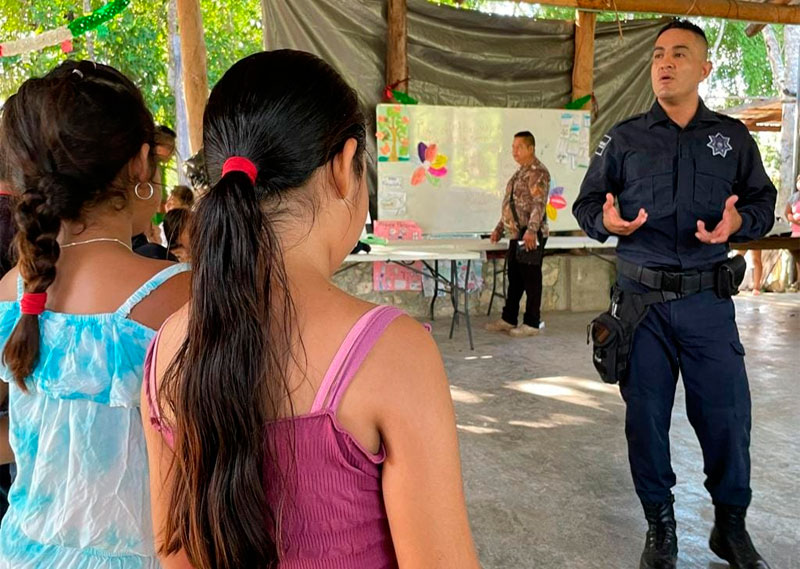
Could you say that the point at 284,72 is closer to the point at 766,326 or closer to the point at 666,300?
the point at 666,300

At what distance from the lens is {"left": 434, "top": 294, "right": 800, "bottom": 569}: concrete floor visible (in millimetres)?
2391

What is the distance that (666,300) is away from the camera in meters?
2.24

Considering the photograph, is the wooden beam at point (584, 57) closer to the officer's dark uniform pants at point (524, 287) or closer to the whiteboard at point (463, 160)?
the whiteboard at point (463, 160)

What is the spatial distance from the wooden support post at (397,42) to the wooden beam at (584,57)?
1.88 m

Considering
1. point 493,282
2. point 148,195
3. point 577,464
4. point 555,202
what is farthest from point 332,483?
point 555,202

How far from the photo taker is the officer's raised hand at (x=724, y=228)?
2178 millimetres

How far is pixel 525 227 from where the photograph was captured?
584 centimetres

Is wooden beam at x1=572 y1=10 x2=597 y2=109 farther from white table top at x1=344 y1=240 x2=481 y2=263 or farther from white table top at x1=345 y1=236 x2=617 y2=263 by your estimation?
white table top at x1=344 y1=240 x2=481 y2=263

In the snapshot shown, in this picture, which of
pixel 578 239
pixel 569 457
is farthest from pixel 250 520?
pixel 578 239

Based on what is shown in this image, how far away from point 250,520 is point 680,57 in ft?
7.17

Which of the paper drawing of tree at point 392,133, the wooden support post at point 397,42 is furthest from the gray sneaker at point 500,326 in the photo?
the wooden support post at point 397,42

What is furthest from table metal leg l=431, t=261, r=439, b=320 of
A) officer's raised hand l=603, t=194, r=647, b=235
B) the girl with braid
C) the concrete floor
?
the girl with braid

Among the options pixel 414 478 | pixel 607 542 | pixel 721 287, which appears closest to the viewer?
pixel 414 478

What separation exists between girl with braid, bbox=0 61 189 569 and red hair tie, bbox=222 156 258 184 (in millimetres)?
423
